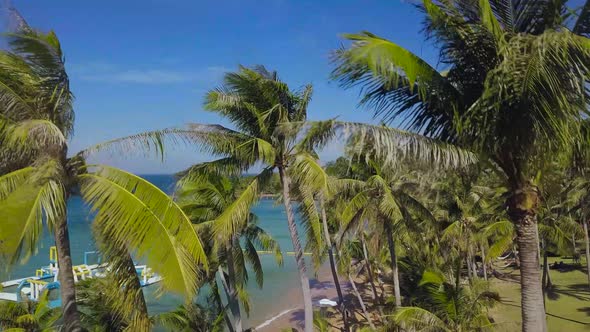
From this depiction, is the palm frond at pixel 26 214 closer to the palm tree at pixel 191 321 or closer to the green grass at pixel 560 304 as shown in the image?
the palm tree at pixel 191 321

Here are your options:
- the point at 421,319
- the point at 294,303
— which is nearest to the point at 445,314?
the point at 421,319

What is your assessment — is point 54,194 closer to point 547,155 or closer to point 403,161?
point 403,161

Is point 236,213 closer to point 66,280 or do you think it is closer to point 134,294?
point 134,294

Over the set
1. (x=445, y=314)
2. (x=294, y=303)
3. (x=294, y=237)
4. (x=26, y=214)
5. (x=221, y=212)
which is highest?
(x=26, y=214)

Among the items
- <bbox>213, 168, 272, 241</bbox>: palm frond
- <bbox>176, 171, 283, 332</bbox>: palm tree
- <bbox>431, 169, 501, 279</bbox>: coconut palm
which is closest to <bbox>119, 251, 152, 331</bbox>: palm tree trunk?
<bbox>213, 168, 272, 241</bbox>: palm frond

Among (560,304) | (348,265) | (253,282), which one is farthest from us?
(253,282)
